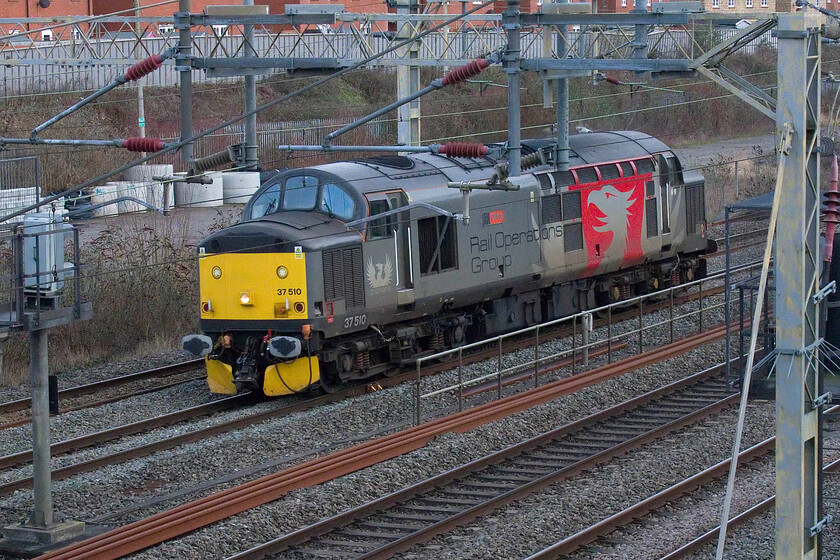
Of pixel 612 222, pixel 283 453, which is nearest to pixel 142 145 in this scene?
pixel 283 453

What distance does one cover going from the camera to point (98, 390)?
61.4 feet

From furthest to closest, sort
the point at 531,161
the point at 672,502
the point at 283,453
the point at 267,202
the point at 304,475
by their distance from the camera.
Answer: the point at 531,161 → the point at 267,202 → the point at 283,453 → the point at 304,475 → the point at 672,502

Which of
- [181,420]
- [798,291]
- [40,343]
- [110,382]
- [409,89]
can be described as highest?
[409,89]

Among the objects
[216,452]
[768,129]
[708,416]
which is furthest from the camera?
[768,129]

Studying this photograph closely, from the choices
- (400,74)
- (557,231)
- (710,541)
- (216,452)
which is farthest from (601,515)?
(400,74)

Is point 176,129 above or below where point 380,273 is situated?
above

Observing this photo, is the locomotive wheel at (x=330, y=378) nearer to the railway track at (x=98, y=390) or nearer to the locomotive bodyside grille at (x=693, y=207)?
the railway track at (x=98, y=390)

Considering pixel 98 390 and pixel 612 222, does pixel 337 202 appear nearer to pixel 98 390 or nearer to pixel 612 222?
pixel 98 390

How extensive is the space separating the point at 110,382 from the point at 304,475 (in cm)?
630

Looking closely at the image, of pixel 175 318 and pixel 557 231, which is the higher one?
pixel 557 231

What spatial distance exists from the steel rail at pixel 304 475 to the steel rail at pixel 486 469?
0.89m

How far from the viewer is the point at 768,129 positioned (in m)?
55.1

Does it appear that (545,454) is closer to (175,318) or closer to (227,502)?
(227,502)

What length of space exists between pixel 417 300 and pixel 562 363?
9.01 ft
